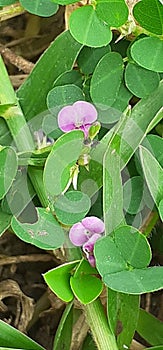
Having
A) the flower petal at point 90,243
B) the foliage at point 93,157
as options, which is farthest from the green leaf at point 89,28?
the flower petal at point 90,243

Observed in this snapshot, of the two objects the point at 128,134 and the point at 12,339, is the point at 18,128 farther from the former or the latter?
the point at 12,339

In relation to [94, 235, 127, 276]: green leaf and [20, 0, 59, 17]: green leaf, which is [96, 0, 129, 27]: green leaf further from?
[94, 235, 127, 276]: green leaf

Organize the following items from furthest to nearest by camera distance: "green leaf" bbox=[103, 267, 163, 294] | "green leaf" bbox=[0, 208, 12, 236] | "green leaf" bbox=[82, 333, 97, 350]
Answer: "green leaf" bbox=[82, 333, 97, 350] → "green leaf" bbox=[0, 208, 12, 236] → "green leaf" bbox=[103, 267, 163, 294]

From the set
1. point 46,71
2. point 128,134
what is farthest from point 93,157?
point 46,71

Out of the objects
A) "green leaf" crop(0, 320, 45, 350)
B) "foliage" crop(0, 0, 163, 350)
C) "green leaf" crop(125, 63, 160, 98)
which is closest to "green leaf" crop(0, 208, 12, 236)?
"foliage" crop(0, 0, 163, 350)

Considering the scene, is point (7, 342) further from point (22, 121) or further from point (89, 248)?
point (22, 121)
